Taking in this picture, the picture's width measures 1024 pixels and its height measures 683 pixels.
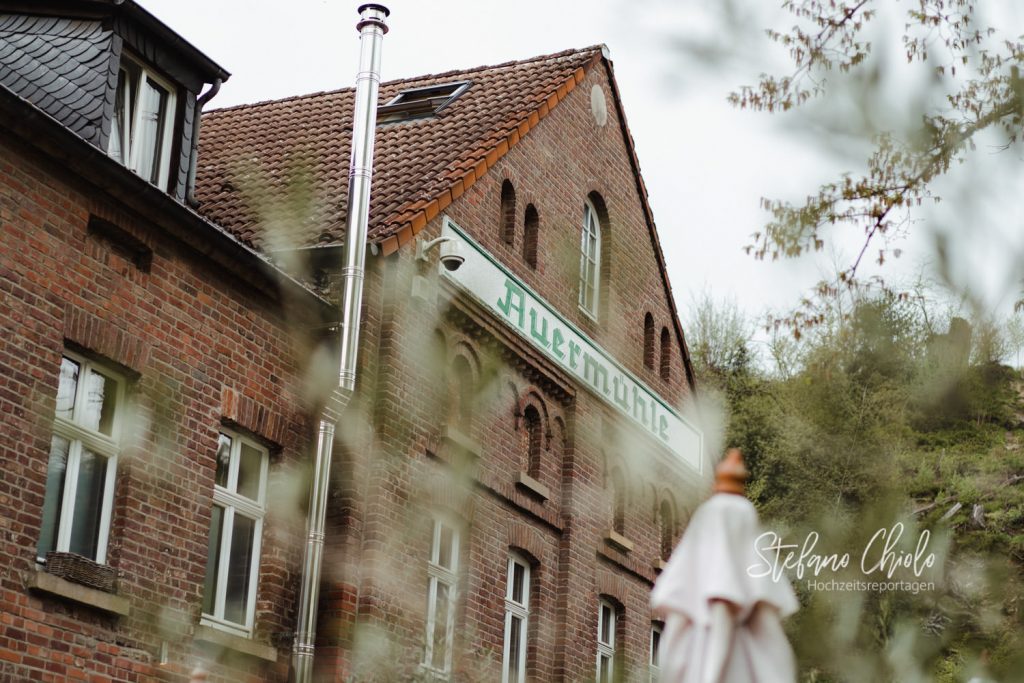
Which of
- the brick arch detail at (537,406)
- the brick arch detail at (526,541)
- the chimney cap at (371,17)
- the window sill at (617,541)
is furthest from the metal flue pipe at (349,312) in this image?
the window sill at (617,541)

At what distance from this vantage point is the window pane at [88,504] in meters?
11.9

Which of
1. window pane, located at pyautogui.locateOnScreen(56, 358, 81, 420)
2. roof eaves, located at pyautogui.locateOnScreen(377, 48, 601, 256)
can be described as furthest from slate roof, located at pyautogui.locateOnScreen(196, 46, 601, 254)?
window pane, located at pyautogui.locateOnScreen(56, 358, 81, 420)

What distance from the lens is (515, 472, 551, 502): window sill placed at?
17891 mm

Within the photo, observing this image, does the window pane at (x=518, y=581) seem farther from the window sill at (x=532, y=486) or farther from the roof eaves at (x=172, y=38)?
the roof eaves at (x=172, y=38)

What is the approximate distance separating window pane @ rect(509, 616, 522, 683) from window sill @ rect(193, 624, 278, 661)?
4.64 metres

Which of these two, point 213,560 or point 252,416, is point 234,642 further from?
point 252,416

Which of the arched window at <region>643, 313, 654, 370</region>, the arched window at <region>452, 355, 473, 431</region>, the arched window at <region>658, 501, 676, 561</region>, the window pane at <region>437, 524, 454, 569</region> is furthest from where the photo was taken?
the arched window at <region>643, 313, 654, 370</region>

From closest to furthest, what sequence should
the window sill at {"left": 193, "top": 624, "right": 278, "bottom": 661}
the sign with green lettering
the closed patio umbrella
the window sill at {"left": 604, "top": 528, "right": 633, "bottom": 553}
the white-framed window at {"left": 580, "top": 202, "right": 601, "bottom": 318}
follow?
1. the closed patio umbrella
2. the window sill at {"left": 193, "top": 624, "right": 278, "bottom": 661}
3. the sign with green lettering
4. the window sill at {"left": 604, "top": 528, "right": 633, "bottom": 553}
5. the white-framed window at {"left": 580, "top": 202, "right": 601, "bottom": 318}

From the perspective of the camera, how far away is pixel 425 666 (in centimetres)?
1520

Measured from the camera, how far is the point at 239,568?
13.9 m

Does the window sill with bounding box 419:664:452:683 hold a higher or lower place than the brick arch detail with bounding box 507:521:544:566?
lower

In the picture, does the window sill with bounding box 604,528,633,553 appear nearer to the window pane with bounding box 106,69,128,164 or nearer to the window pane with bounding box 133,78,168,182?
the window pane with bounding box 133,78,168,182

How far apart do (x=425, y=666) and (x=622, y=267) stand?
8.43 m

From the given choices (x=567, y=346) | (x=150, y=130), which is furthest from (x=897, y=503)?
(x=150, y=130)
